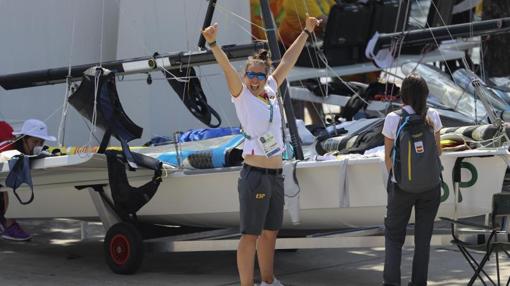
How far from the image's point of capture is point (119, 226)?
23.8 ft

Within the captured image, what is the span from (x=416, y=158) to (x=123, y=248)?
102 inches

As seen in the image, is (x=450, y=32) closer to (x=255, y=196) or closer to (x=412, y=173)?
(x=412, y=173)

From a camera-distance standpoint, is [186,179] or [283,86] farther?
[283,86]

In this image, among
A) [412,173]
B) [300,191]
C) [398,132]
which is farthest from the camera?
[300,191]

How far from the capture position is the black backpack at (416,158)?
566 centimetres

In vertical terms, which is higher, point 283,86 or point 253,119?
point 283,86

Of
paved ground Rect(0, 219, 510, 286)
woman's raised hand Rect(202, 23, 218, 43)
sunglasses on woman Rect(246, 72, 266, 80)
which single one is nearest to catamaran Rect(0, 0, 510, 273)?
paved ground Rect(0, 219, 510, 286)

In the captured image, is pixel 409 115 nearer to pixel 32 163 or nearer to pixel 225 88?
pixel 32 163

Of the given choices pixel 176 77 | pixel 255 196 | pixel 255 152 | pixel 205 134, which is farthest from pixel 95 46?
pixel 255 196

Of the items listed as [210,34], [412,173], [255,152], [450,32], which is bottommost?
[412,173]

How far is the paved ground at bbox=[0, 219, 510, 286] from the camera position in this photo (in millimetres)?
7043

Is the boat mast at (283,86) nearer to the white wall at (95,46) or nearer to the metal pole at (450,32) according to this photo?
the white wall at (95,46)

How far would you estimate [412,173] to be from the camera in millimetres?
5652

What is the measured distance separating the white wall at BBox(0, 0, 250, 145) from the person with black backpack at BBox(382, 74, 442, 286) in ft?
13.3
